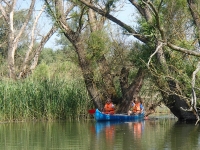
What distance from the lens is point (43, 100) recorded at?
925 inches

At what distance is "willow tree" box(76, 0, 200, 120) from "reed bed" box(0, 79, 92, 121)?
161 inches

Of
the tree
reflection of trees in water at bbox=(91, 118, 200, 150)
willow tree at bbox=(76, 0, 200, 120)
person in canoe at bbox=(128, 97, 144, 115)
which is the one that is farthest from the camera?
the tree

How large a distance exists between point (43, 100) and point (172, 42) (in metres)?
6.43

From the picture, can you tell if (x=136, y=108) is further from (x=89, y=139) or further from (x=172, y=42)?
(x=89, y=139)

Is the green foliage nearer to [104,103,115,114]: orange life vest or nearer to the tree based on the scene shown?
[104,103,115,114]: orange life vest

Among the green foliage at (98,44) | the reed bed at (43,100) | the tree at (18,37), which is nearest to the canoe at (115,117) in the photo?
the reed bed at (43,100)

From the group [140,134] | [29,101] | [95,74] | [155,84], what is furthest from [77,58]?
[140,134]

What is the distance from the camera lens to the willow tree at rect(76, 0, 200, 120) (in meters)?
19.2

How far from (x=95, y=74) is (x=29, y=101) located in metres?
3.22

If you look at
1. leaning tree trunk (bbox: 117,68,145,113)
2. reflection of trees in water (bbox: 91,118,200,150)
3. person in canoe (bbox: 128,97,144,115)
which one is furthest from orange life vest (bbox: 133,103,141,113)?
reflection of trees in water (bbox: 91,118,200,150)

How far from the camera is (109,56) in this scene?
79.0 ft

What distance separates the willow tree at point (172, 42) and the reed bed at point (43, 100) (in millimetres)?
4077

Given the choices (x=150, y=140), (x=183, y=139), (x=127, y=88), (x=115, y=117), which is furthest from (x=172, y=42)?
(x=150, y=140)

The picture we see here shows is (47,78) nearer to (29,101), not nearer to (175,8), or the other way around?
(29,101)
